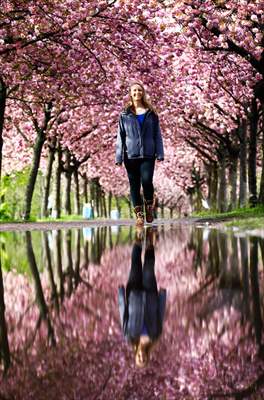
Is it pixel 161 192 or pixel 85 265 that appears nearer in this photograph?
pixel 85 265

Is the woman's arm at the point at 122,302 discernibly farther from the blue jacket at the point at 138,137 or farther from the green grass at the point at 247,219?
the green grass at the point at 247,219

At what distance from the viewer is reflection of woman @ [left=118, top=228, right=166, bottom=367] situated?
3355 mm

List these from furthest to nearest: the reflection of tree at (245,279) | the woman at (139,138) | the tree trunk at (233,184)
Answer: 1. the tree trunk at (233,184)
2. the woman at (139,138)
3. the reflection of tree at (245,279)

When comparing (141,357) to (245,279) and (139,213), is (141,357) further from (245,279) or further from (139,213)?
(139,213)

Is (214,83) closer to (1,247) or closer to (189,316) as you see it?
(1,247)

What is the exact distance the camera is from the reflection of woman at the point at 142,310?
336 centimetres

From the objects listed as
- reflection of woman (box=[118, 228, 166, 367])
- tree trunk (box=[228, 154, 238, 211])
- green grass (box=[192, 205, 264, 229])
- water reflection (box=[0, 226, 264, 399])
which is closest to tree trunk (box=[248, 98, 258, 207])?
green grass (box=[192, 205, 264, 229])

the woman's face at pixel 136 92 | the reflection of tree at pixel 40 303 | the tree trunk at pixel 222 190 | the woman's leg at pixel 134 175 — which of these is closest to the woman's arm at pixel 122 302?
the reflection of tree at pixel 40 303

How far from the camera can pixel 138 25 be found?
65.7 feet

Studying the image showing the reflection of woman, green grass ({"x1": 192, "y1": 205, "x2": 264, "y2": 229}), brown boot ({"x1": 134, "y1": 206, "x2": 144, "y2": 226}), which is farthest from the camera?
green grass ({"x1": 192, "y1": 205, "x2": 264, "y2": 229})

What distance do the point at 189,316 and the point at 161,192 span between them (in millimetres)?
106280

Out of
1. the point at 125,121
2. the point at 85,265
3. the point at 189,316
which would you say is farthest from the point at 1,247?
the point at 189,316

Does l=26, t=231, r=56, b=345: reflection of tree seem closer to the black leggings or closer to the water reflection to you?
the water reflection

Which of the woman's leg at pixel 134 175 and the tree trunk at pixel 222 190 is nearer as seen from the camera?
the woman's leg at pixel 134 175
